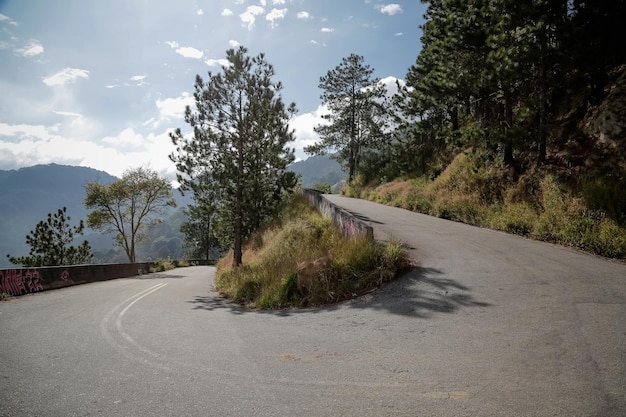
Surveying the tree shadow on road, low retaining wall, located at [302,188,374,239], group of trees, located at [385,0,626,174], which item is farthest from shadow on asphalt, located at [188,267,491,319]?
group of trees, located at [385,0,626,174]

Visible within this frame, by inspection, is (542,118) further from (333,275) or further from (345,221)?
(333,275)

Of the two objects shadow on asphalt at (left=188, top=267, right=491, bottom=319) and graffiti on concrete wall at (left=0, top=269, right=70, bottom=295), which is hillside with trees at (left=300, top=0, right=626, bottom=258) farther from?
graffiti on concrete wall at (left=0, top=269, right=70, bottom=295)

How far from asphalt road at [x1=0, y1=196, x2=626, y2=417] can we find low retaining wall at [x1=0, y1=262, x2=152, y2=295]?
3.97 meters

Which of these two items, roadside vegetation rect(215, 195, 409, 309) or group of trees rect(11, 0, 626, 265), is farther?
group of trees rect(11, 0, 626, 265)

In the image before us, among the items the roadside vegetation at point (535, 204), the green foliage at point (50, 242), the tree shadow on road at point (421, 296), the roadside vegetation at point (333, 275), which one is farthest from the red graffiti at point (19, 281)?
the green foliage at point (50, 242)

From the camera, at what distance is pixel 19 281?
1209 cm

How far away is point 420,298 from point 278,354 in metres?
3.21

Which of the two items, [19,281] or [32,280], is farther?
[32,280]

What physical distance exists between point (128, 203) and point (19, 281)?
33082 mm

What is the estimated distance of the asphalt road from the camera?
3455 millimetres

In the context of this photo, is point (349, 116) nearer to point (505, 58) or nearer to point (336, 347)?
point (505, 58)

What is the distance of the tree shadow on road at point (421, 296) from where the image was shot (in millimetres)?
6203

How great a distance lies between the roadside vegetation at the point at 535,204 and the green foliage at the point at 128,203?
32979 millimetres

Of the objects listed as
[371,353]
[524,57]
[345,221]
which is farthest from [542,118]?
[371,353]
